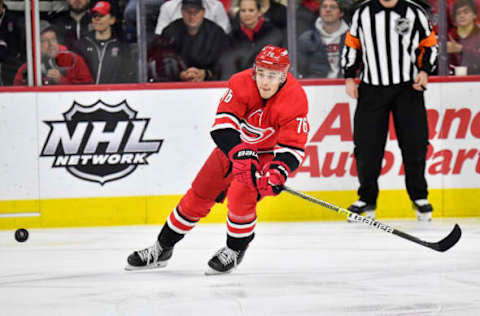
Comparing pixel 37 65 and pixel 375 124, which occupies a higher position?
pixel 37 65

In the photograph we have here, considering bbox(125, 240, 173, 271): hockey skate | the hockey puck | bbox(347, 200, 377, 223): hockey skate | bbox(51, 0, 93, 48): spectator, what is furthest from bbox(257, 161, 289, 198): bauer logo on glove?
bbox(51, 0, 93, 48): spectator

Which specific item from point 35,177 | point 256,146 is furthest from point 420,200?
point 35,177

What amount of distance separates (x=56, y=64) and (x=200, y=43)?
2.76 ft

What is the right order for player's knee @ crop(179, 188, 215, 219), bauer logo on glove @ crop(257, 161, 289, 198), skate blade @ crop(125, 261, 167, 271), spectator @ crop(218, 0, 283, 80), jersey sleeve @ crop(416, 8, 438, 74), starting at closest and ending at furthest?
1. bauer logo on glove @ crop(257, 161, 289, 198)
2. player's knee @ crop(179, 188, 215, 219)
3. skate blade @ crop(125, 261, 167, 271)
4. jersey sleeve @ crop(416, 8, 438, 74)
5. spectator @ crop(218, 0, 283, 80)

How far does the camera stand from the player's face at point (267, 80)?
2912 mm

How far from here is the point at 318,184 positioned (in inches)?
184

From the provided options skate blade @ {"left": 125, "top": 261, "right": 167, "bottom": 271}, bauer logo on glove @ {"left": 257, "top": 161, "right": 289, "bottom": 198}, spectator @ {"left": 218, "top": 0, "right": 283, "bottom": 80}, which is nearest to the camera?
bauer logo on glove @ {"left": 257, "top": 161, "right": 289, "bottom": 198}

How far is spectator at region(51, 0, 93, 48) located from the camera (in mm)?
4531

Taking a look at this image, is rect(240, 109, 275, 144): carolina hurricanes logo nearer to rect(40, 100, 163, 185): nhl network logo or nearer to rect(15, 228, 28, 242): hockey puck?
rect(15, 228, 28, 242): hockey puck

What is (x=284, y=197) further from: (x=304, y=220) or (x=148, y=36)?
(x=148, y=36)

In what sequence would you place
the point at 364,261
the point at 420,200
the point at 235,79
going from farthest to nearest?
the point at 420,200 < the point at 364,261 < the point at 235,79

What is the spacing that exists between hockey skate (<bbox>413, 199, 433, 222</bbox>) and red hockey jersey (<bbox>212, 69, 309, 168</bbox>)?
1.71 metres

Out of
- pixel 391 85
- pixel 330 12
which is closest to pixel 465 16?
pixel 391 85

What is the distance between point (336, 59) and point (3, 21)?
1.95 m
